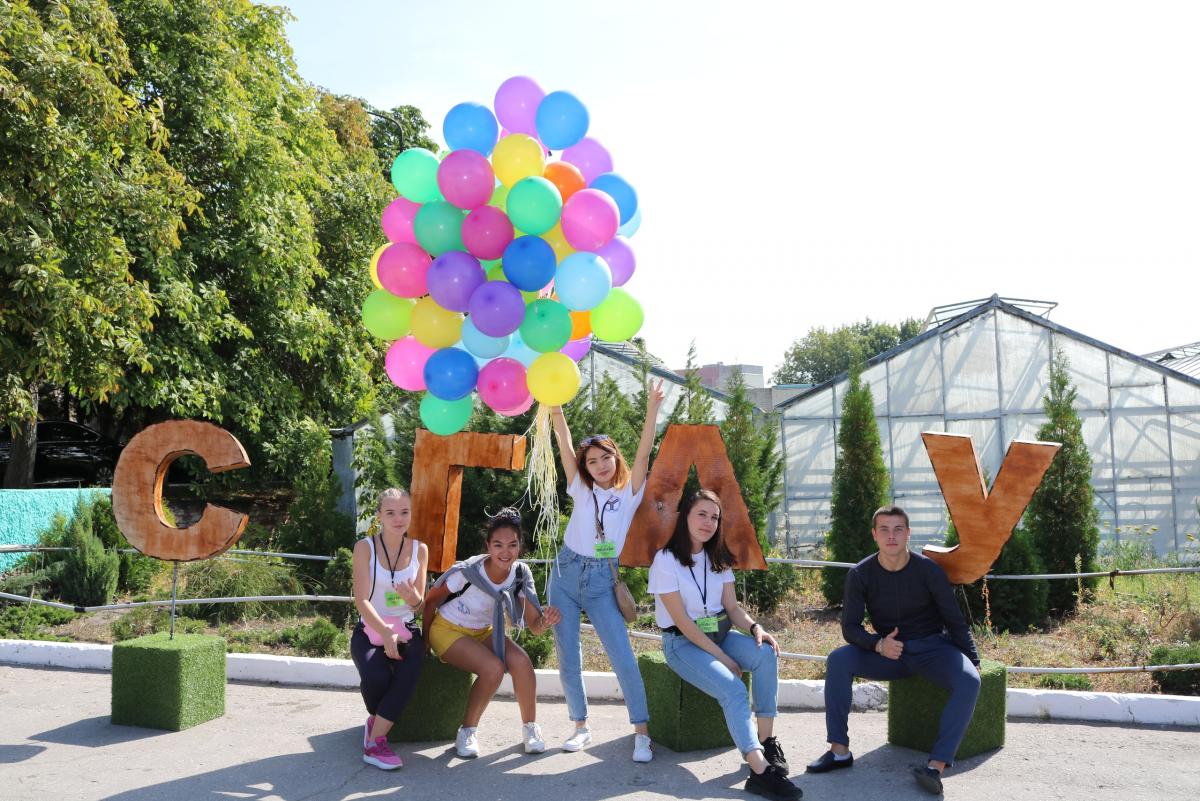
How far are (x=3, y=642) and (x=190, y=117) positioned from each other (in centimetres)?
939

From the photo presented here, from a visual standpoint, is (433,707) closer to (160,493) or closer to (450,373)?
(450,373)

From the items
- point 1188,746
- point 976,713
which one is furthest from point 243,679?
point 1188,746

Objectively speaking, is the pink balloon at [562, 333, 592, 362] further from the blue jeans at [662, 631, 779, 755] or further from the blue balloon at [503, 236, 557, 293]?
the blue jeans at [662, 631, 779, 755]

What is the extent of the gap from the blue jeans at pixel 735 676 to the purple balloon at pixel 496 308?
1767 millimetres

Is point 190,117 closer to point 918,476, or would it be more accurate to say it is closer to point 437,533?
point 437,533

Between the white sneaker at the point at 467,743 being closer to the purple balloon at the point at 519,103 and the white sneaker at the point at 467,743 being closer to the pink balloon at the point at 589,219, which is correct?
the pink balloon at the point at 589,219

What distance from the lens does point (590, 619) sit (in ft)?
15.7

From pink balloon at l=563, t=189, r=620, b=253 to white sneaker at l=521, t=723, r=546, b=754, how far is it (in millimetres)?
2462

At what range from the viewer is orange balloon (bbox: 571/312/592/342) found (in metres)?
5.12

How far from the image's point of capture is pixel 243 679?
630 cm

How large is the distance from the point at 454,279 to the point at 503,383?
62 cm

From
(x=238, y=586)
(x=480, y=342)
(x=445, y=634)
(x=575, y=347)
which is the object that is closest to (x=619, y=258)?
(x=575, y=347)

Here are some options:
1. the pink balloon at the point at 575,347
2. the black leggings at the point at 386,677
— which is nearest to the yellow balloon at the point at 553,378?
the pink balloon at the point at 575,347

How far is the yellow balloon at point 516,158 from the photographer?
15.9 feet
